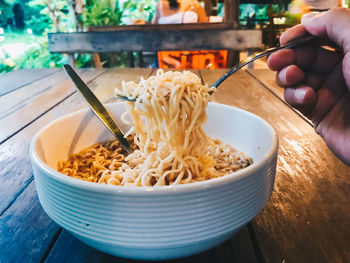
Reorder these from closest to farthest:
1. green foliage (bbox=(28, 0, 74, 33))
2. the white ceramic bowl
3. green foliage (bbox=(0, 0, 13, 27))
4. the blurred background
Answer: the white ceramic bowl
green foliage (bbox=(28, 0, 74, 33))
the blurred background
green foliage (bbox=(0, 0, 13, 27))

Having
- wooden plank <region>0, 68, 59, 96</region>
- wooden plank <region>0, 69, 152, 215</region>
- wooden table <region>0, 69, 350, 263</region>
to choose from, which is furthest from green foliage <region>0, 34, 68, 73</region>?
wooden table <region>0, 69, 350, 263</region>

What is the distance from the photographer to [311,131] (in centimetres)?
106

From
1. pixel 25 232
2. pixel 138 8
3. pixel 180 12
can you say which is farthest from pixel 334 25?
pixel 138 8

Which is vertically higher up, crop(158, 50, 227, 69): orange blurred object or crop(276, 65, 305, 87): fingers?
crop(276, 65, 305, 87): fingers

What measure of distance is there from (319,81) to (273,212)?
489mm

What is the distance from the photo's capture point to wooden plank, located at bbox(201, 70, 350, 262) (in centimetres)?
52

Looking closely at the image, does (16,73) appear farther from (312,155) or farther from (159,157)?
(312,155)

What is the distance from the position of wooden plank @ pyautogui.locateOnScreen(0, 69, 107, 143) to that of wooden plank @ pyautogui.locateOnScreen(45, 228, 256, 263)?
68 cm

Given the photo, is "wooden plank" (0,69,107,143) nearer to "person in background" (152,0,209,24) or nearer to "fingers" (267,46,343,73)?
"fingers" (267,46,343,73)

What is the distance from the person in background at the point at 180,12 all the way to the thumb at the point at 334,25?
330 centimetres

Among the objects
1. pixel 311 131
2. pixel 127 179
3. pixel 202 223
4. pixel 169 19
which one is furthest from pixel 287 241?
pixel 169 19

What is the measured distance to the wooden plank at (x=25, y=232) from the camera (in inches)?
20.2

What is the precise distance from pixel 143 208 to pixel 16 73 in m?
2.21

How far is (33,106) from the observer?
1413 millimetres
